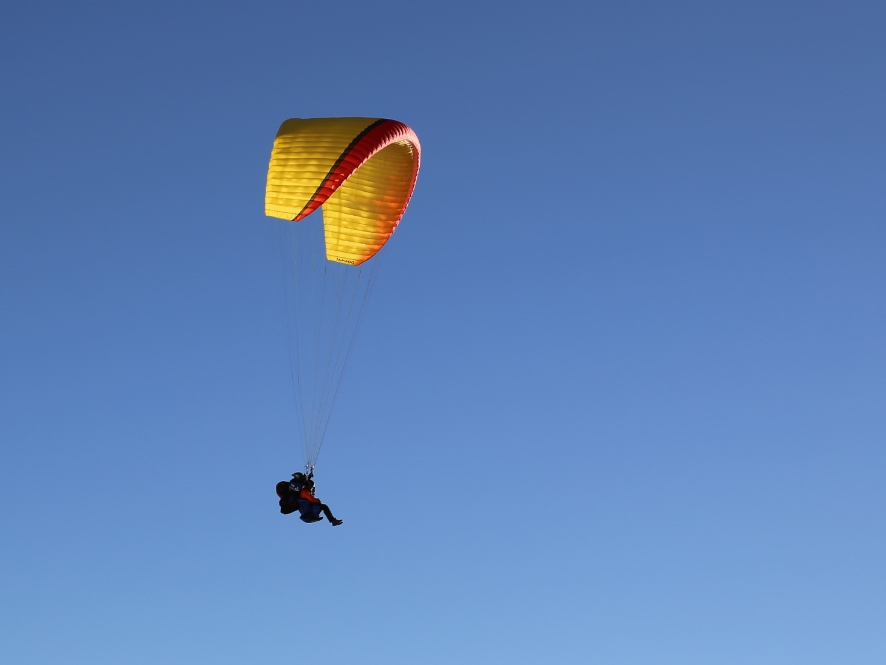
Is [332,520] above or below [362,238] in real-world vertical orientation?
below

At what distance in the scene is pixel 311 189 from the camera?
114 feet

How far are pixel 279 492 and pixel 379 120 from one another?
929 cm

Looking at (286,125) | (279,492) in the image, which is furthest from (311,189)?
(279,492)

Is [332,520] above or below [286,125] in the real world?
below

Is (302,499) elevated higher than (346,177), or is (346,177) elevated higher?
(346,177)

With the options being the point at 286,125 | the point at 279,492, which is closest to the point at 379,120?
the point at 286,125

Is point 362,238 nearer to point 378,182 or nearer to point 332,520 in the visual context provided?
point 378,182

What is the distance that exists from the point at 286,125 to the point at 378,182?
11.5 feet

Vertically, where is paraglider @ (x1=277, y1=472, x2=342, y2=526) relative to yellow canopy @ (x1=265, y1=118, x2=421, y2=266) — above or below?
below

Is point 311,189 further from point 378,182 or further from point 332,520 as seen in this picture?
point 332,520

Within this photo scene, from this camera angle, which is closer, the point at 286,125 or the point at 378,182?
the point at 286,125

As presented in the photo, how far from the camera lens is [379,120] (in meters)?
36.2

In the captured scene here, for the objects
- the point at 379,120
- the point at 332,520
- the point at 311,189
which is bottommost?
the point at 332,520

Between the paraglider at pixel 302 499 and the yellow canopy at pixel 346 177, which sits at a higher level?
the yellow canopy at pixel 346 177
